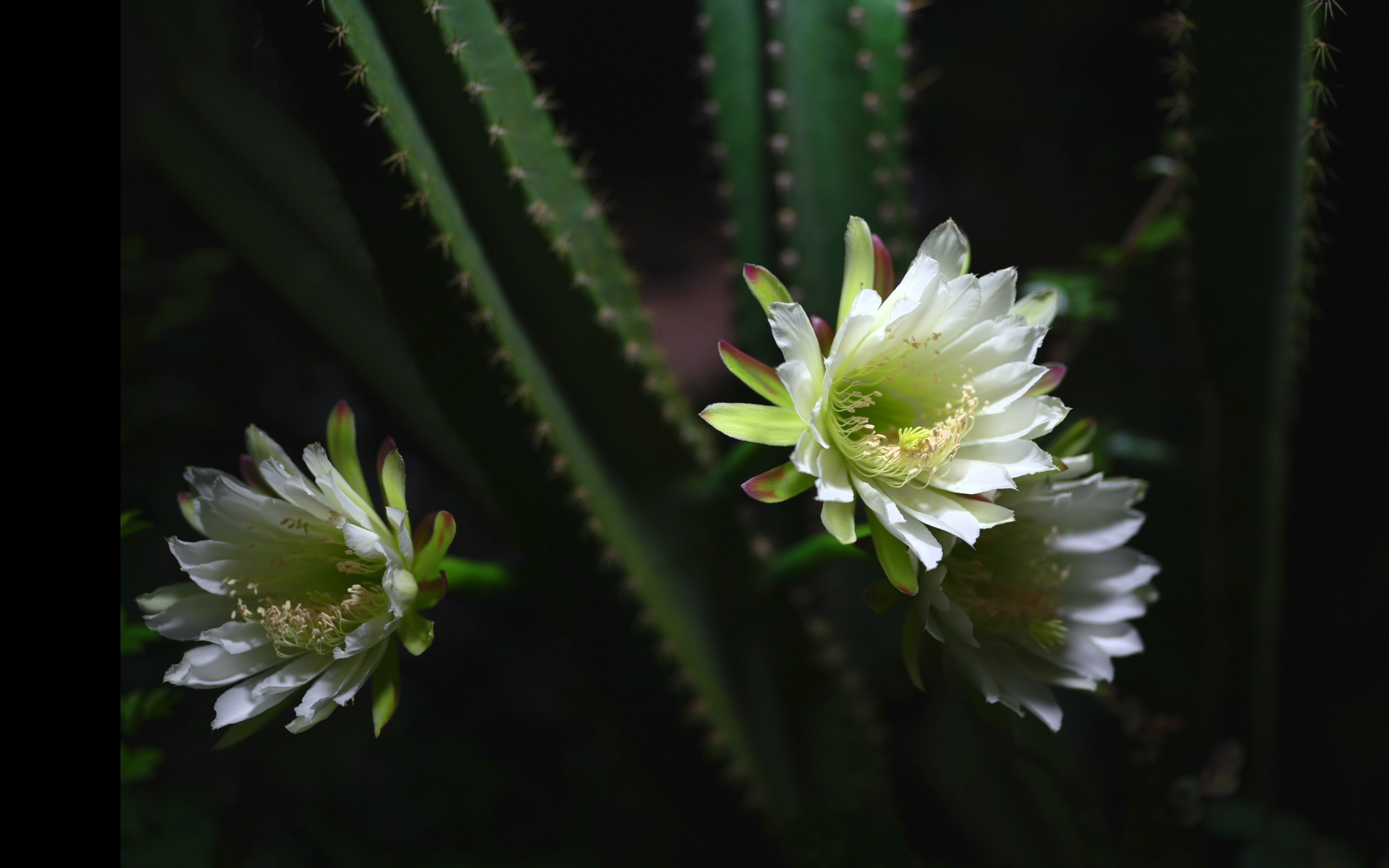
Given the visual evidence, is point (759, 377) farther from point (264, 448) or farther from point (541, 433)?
point (264, 448)

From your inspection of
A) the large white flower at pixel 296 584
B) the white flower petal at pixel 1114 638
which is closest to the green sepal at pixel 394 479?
the large white flower at pixel 296 584

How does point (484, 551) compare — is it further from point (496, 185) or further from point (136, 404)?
point (496, 185)

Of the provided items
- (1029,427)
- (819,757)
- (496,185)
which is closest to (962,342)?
(1029,427)

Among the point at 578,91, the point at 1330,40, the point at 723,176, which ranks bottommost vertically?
the point at 1330,40

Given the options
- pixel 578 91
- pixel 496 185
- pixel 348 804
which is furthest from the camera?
pixel 578 91

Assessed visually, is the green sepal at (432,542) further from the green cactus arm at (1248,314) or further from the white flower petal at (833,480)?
the green cactus arm at (1248,314)

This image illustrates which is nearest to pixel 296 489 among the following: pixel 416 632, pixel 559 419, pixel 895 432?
pixel 416 632

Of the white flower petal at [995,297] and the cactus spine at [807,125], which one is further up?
the cactus spine at [807,125]

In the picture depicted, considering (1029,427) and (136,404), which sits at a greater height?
(136,404)
